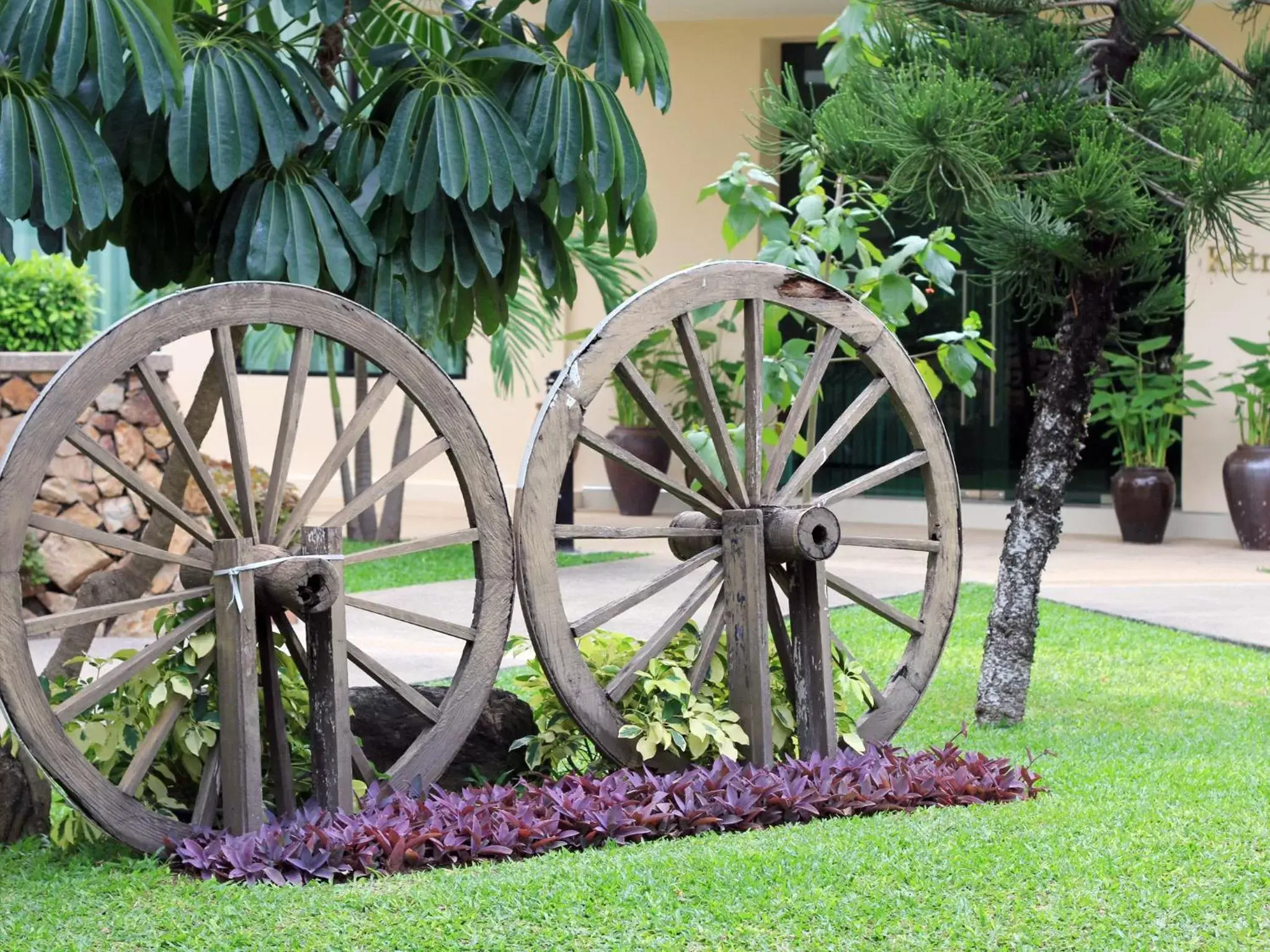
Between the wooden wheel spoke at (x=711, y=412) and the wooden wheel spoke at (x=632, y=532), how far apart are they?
126 millimetres

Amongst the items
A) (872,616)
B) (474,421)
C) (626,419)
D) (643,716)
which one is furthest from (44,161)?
(626,419)

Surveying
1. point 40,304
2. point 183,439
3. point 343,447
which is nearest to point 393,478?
point 343,447

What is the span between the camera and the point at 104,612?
10.8 feet

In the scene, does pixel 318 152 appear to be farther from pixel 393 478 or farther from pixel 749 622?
pixel 749 622

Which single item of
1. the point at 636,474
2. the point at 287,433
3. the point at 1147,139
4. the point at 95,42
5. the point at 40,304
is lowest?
the point at 636,474

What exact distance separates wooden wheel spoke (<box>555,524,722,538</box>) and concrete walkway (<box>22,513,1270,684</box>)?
7.43 feet

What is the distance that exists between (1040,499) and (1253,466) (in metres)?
5.96

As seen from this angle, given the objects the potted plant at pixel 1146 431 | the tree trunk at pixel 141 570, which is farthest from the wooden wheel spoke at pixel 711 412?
the potted plant at pixel 1146 431

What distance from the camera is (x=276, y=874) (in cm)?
325

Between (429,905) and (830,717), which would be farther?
(830,717)

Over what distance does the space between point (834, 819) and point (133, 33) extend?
2.40m

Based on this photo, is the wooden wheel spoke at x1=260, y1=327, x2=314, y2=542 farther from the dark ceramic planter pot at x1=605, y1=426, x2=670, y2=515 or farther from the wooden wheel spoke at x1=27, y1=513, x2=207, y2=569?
the dark ceramic planter pot at x1=605, y1=426, x2=670, y2=515

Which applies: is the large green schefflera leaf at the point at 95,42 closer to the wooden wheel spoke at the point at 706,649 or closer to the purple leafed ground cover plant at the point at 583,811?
the purple leafed ground cover plant at the point at 583,811

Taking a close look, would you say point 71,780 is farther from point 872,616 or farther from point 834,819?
point 872,616
